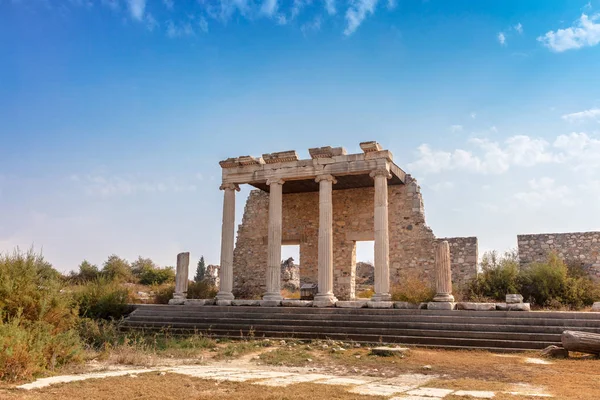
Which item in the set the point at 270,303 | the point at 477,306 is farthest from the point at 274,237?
the point at 477,306

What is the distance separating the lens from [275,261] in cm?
1767

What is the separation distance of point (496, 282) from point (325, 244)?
19.7 feet

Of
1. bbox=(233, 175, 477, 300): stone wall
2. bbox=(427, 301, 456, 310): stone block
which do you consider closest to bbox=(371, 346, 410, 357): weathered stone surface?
bbox=(427, 301, 456, 310): stone block

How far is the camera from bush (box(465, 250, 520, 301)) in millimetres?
16906

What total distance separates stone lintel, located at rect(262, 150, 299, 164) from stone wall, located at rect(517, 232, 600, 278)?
8.92 m

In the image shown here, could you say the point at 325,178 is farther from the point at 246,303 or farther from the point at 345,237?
the point at 246,303

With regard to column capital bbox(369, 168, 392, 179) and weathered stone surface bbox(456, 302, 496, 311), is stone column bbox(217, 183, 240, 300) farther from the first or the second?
weathered stone surface bbox(456, 302, 496, 311)

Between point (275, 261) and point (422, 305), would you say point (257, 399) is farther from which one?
point (275, 261)

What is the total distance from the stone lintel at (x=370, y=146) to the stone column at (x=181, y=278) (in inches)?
302

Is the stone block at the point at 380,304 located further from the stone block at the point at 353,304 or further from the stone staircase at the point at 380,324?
the stone staircase at the point at 380,324

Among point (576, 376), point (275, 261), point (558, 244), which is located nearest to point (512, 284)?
point (558, 244)

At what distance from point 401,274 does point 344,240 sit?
2.73 m

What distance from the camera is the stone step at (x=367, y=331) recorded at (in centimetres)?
1125

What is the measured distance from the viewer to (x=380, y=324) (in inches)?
520
